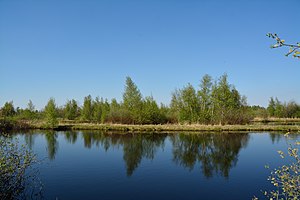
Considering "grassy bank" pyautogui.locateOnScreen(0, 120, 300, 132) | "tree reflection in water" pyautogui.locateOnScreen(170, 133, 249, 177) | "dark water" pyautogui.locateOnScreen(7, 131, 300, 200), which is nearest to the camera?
"dark water" pyautogui.locateOnScreen(7, 131, 300, 200)

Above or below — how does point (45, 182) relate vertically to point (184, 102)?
below

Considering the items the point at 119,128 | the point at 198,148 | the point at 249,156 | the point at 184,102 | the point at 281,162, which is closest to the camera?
the point at 281,162

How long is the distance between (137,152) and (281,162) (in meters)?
12.1

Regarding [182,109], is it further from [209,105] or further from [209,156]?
[209,156]

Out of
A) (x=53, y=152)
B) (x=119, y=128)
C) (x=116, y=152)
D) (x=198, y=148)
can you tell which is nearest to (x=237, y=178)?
(x=198, y=148)

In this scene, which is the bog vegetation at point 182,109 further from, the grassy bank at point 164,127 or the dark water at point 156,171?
the dark water at point 156,171

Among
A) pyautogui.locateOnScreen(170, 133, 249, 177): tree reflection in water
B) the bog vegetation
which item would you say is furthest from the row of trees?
pyautogui.locateOnScreen(170, 133, 249, 177): tree reflection in water

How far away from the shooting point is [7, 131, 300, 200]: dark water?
12.2 meters

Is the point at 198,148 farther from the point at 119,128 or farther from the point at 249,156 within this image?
the point at 119,128

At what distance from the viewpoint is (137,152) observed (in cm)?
2309

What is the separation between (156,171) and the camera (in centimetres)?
1650

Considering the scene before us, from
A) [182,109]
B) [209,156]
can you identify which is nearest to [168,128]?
[182,109]

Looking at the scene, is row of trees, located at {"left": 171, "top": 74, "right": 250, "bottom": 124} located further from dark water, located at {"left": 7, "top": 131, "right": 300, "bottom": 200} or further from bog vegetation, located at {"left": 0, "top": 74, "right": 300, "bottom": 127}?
dark water, located at {"left": 7, "top": 131, "right": 300, "bottom": 200}

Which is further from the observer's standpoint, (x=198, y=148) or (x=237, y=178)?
(x=198, y=148)
